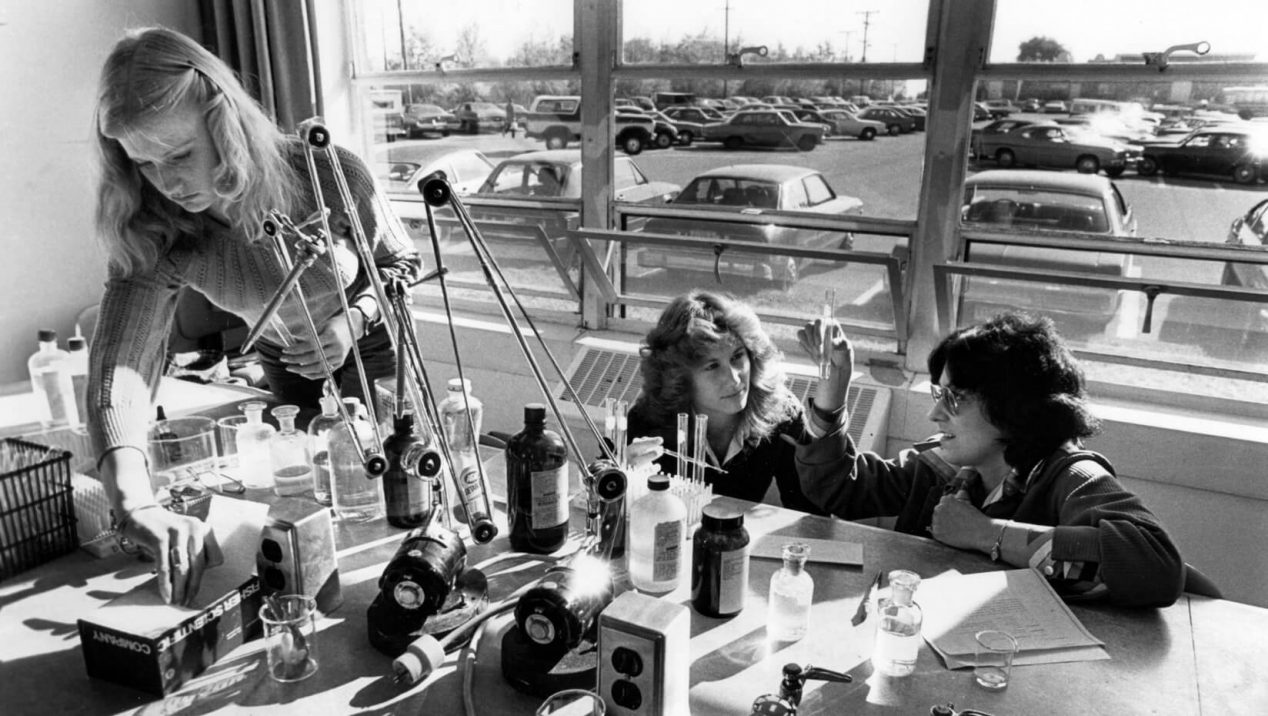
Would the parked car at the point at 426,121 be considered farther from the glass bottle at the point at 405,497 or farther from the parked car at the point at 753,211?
the glass bottle at the point at 405,497

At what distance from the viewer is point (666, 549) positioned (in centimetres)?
133

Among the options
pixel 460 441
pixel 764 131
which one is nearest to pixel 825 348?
pixel 460 441

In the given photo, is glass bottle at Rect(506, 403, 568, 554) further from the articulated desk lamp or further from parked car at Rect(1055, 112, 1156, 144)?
parked car at Rect(1055, 112, 1156, 144)

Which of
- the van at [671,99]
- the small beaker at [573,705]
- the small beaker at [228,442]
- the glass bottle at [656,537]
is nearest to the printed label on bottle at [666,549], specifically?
the glass bottle at [656,537]

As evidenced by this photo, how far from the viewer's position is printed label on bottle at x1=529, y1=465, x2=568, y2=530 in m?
1.42

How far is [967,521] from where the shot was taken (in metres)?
1.48

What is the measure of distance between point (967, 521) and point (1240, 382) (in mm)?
1677

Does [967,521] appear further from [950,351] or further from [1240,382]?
[1240,382]

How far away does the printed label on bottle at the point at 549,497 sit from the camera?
56.0 inches

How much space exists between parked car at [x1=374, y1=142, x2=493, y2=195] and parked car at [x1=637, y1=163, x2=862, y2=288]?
866mm

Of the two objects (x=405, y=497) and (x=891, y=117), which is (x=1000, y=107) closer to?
(x=891, y=117)

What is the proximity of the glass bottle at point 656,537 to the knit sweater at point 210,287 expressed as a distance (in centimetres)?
59

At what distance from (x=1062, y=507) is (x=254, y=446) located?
1.65 meters

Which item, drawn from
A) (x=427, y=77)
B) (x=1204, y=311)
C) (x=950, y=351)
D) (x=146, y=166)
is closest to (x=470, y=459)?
(x=146, y=166)
